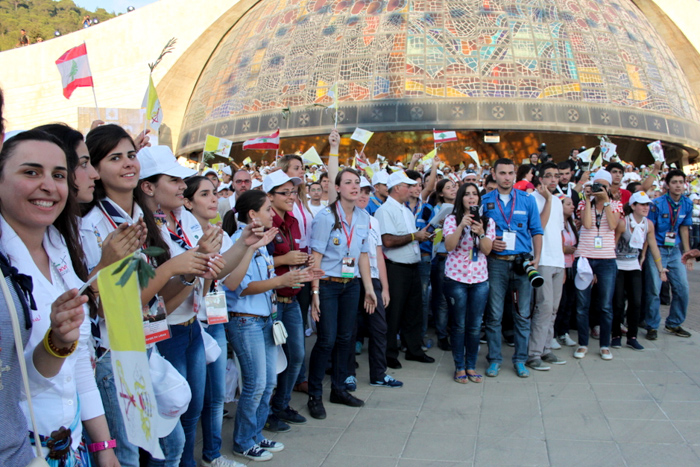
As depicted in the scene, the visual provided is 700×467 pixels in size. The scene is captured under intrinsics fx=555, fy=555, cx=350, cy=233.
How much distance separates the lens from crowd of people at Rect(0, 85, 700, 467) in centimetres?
180

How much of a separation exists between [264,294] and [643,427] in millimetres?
3100

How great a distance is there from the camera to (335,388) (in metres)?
4.98

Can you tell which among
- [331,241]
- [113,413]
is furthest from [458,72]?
[113,413]

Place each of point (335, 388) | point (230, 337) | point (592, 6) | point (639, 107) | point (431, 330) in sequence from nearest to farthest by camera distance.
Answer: point (230, 337), point (335, 388), point (431, 330), point (639, 107), point (592, 6)

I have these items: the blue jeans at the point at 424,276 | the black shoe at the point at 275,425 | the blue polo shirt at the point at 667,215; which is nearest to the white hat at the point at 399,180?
the blue jeans at the point at 424,276

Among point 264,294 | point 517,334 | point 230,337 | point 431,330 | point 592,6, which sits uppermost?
point 592,6

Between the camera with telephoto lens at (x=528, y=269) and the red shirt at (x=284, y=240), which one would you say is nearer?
the red shirt at (x=284, y=240)

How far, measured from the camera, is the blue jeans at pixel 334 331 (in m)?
4.72

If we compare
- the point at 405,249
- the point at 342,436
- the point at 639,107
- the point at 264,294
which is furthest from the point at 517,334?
the point at 639,107

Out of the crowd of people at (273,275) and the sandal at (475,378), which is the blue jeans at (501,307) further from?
the sandal at (475,378)

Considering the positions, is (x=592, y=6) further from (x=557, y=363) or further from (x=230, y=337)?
(x=230, y=337)

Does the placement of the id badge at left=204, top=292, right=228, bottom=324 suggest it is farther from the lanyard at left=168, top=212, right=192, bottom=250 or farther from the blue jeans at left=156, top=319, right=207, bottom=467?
the lanyard at left=168, top=212, right=192, bottom=250

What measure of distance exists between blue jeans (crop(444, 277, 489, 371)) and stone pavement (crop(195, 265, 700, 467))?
0.30m

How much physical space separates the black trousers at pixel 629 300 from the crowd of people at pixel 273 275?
0.02 m
